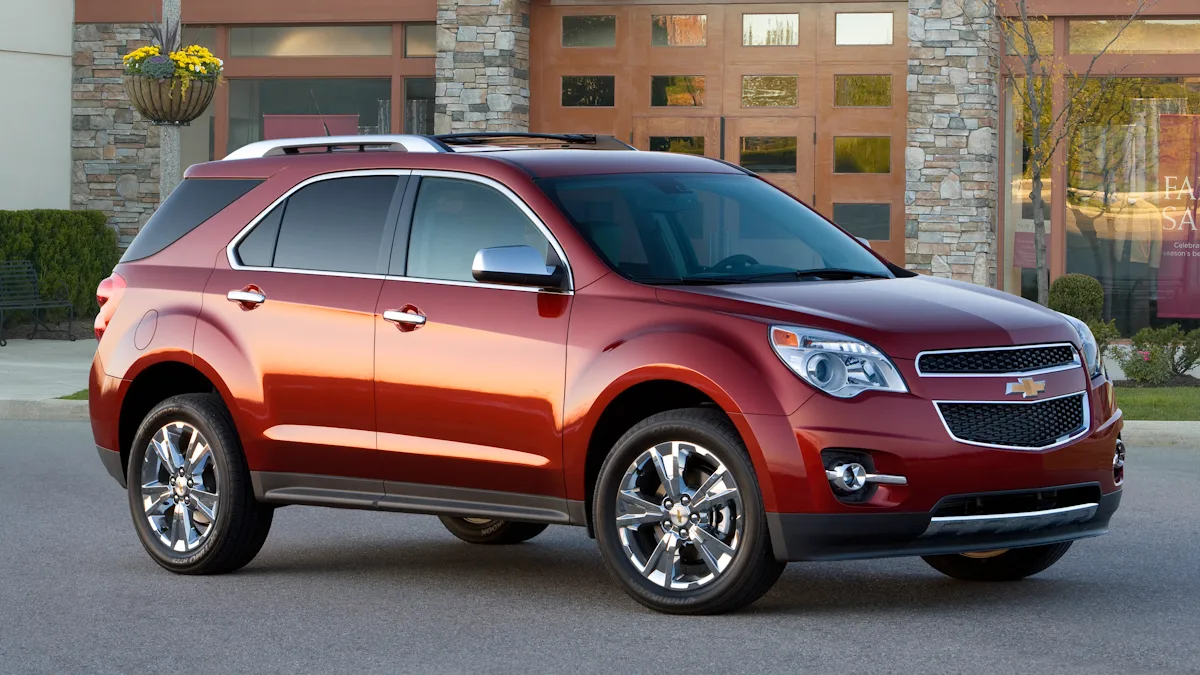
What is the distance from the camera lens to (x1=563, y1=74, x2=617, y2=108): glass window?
80.5 feet

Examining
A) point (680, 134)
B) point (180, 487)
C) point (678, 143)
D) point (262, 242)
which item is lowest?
point (180, 487)

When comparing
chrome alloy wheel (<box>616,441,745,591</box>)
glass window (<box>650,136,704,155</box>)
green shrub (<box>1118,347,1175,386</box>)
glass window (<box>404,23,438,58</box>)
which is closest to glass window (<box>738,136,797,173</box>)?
glass window (<box>650,136,704,155</box>)

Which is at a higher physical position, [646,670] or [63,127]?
[63,127]

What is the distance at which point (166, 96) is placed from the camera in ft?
70.1

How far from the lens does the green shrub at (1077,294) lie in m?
22.4

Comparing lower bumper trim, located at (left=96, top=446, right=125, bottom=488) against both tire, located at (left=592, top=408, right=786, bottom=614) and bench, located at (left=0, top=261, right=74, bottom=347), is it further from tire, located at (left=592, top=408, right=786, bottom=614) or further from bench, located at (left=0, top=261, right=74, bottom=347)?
bench, located at (left=0, top=261, right=74, bottom=347)

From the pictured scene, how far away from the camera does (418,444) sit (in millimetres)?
8320

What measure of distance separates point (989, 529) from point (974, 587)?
3.67 ft

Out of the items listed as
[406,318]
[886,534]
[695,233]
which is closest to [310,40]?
[406,318]

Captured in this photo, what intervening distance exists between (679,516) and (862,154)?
16.6 metres

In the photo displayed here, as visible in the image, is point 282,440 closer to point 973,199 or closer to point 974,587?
point 974,587

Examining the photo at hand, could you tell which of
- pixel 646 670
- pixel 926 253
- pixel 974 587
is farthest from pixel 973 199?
pixel 646 670

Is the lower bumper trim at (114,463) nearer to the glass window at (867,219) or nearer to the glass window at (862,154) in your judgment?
the glass window at (867,219)

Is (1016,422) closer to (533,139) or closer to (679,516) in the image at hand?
(679,516)
